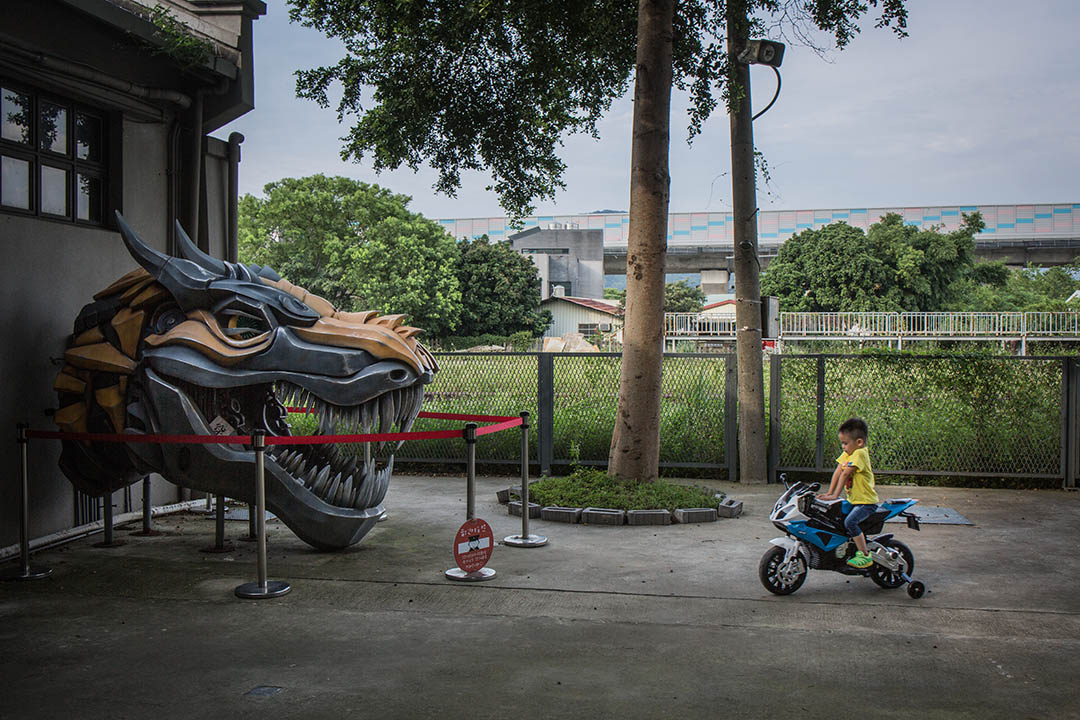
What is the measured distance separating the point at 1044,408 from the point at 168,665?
35.7ft

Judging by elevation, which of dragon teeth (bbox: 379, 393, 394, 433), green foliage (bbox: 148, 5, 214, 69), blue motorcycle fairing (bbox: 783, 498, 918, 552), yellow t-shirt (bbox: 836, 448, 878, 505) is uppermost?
green foliage (bbox: 148, 5, 214, 69)

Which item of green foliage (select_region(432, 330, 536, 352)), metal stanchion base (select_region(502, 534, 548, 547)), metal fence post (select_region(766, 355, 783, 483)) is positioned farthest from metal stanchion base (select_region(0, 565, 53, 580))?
green foliage (select_region(432, 330, 536, 352))

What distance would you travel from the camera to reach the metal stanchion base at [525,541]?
8.00 meters

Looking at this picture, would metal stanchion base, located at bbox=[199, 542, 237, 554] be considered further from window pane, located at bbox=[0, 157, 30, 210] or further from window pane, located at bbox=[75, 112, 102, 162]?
window pane, located at bbox=[75, 112, 102, 162]

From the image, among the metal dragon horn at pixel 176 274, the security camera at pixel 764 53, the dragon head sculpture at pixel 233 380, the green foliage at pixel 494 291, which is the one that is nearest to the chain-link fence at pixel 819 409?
the security camera at pixel 764 53

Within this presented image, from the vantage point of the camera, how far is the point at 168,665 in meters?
4.93

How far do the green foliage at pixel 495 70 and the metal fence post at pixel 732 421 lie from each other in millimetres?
3528

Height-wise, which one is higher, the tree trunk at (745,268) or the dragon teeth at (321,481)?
the tree trunk at (745,268)

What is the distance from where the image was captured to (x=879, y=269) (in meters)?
43.1

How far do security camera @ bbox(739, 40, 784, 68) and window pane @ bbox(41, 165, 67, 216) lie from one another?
7962mm

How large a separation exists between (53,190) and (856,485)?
7670 millimetres

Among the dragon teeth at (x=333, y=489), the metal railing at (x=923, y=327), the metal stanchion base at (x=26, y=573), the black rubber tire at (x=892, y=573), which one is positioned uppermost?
the metal railing at (x=923, y=327)

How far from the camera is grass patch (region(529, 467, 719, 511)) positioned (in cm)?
924

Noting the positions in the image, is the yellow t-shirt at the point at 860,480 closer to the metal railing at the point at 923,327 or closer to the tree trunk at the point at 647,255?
the tree trunk at the point at 647,255
